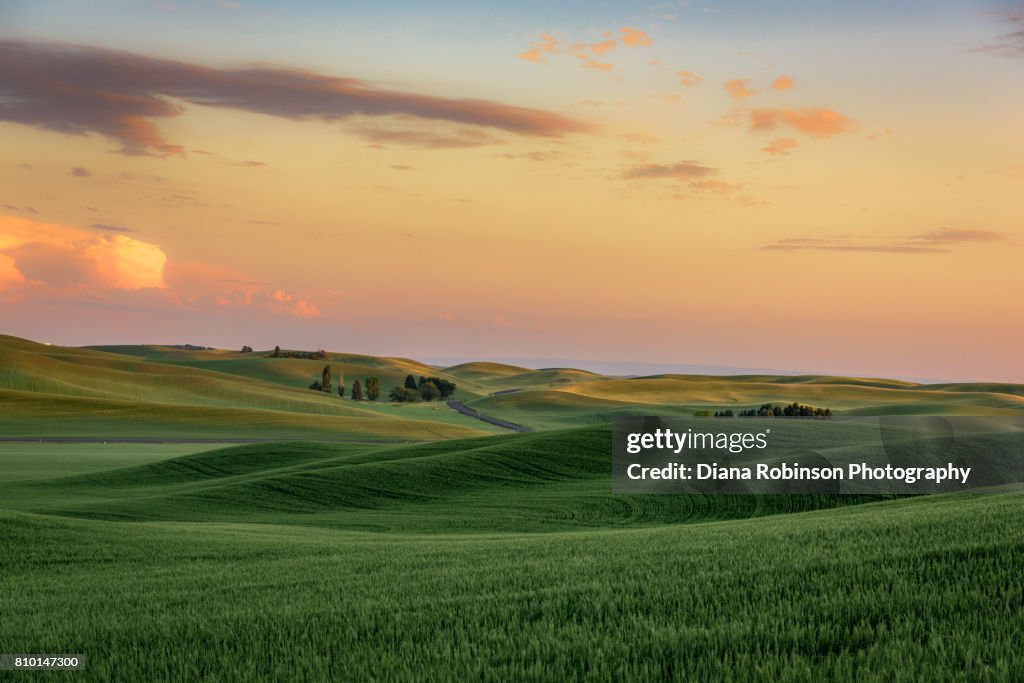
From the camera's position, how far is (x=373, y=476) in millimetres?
35219

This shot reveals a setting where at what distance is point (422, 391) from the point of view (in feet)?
529

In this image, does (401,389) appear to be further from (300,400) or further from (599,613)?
(599,613)

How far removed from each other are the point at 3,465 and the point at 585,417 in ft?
277

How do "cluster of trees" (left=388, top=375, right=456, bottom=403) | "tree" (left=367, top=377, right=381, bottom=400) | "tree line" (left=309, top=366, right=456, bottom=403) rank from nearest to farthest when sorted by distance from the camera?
1. "tree line" (left=309, top=366, right=456, bottom=403)
2. "cluster of trees" (left=388, top=375, right=456, bottom=403)
3. "tree" (left=367, top=377, right=381, bottom=400)

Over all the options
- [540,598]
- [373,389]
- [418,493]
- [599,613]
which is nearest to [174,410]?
[373,389]

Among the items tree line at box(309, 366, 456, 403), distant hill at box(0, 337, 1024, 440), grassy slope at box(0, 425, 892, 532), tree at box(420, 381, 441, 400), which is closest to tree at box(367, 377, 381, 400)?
tree line at box(309, 366, 456, 403)

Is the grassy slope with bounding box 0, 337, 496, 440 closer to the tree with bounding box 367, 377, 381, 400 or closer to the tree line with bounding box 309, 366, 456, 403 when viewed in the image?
the tree line with bounding box 309, 366, 456, 403

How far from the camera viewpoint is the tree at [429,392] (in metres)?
160

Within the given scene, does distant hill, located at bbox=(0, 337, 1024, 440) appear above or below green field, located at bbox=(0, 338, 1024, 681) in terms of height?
below

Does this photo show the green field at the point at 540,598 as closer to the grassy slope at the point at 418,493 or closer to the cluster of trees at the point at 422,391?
the grassy slope at the point at 418,493

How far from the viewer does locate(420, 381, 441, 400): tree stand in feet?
526

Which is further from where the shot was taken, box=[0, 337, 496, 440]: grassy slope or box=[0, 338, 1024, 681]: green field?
box=[0, 337, 496, 440]: grassy slope

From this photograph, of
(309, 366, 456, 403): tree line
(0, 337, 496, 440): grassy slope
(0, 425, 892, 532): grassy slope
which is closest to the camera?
(0, 425, 892, 532): grassy slope

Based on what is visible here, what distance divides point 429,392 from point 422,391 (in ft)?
4.75
